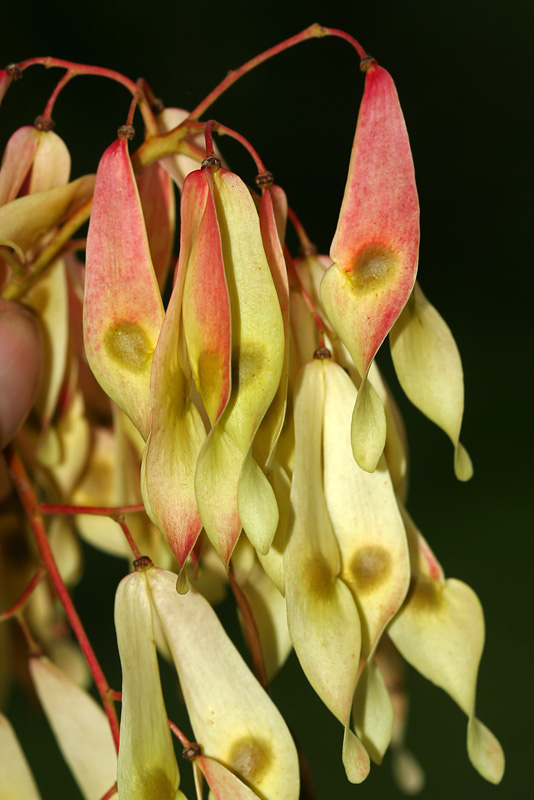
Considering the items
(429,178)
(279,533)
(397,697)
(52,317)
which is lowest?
(397,697)

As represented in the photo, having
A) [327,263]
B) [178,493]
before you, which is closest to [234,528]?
[178,493]

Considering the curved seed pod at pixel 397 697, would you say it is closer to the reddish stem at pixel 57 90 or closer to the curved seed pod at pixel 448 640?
the curved seed pod at pixel 448 640

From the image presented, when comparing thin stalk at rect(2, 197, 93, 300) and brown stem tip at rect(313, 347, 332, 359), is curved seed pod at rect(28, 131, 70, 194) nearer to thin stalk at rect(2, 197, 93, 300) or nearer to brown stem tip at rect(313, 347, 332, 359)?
thin stalk at rect(2, 197, 93, 300)

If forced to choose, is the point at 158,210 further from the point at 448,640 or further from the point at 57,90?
the point at 448,640

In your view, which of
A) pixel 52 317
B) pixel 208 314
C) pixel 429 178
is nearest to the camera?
pixel 208 314

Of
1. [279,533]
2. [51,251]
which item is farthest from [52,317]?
[279,533]

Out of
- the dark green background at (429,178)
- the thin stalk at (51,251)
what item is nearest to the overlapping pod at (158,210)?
the thin stalk at (51,251)
